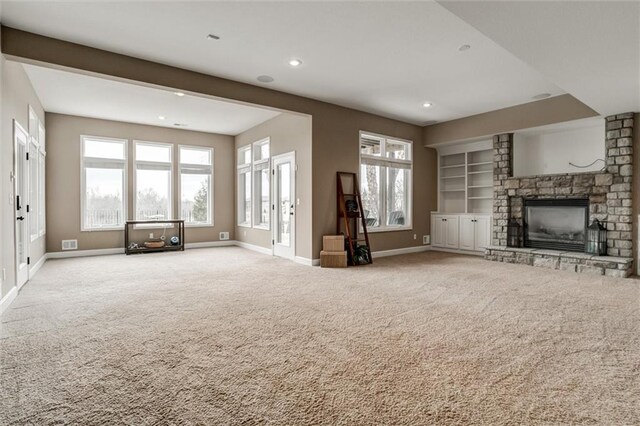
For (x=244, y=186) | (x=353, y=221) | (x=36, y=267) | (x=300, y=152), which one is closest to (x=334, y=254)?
(x=353, y=221)

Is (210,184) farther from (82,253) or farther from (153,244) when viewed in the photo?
(82,253)

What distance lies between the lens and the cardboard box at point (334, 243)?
5.95 meters

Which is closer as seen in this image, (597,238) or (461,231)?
(597,238)

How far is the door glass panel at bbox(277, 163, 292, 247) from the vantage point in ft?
22.3

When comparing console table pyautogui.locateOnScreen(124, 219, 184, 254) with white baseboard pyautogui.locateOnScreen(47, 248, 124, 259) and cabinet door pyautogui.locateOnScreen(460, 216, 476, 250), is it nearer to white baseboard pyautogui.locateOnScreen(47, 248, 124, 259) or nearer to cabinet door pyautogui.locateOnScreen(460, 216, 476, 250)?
white baseboard pyautogui.locateOnScreen(47, 248, 124, 259)

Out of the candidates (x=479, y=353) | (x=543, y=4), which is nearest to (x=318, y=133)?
(x=543, y=4)

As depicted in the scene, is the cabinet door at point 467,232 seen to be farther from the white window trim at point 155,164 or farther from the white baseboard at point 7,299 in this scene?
the white baseboard at point 7,299

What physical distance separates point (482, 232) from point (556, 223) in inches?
53.1

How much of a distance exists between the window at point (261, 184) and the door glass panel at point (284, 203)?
2.01 ft

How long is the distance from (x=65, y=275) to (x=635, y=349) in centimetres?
682

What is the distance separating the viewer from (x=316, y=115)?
19.9 feet

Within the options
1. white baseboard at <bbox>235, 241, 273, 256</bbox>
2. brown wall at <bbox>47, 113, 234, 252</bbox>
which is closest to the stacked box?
white baseboard at <bbox>235, 241, 273, 256</bbox>

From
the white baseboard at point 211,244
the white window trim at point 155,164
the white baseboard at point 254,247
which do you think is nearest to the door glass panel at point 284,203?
the white baseboard at point 254,247

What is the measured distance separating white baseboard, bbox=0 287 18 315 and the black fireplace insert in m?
7.94
